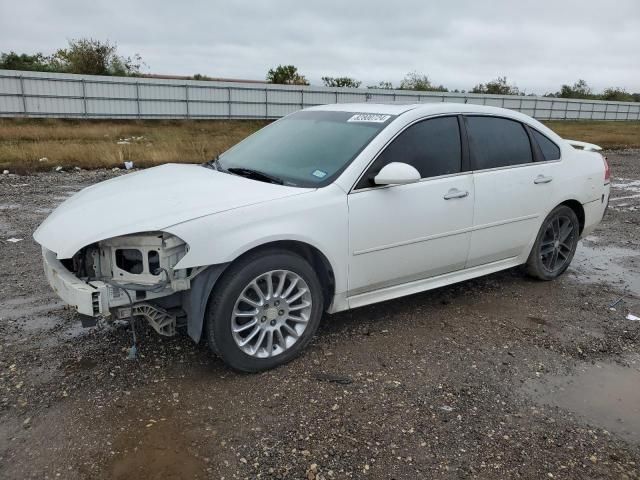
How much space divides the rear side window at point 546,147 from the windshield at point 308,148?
1794 mm

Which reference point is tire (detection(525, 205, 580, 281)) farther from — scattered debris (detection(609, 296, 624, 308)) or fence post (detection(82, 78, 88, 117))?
fence post (detection(82, 78, 88, 117))

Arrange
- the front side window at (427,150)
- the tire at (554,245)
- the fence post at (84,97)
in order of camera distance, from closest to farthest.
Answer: the front side window at (427,150) < the tire at (554,245) < the fence post at (84,97)

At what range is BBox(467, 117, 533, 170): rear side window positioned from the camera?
4527 millimetres

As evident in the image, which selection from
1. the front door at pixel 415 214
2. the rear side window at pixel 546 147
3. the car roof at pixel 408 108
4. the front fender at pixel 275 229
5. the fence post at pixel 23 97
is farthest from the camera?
the fence post at pixel 23 97

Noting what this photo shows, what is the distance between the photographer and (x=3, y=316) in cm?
428

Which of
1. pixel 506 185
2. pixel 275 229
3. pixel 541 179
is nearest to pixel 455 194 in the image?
pixel 506 185

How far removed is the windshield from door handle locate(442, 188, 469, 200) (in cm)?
74

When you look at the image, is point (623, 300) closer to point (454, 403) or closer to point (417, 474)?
point (454, 403)

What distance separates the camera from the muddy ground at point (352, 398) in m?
2.72

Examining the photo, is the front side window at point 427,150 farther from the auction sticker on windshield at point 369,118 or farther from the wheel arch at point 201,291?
the wheel arch at point 201,291

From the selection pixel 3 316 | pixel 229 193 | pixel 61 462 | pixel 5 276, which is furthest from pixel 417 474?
pixel 5 276

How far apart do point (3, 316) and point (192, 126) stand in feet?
83.8

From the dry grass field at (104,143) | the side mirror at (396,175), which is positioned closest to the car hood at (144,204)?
the side mirror at (396,175)

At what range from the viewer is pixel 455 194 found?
4.25m
